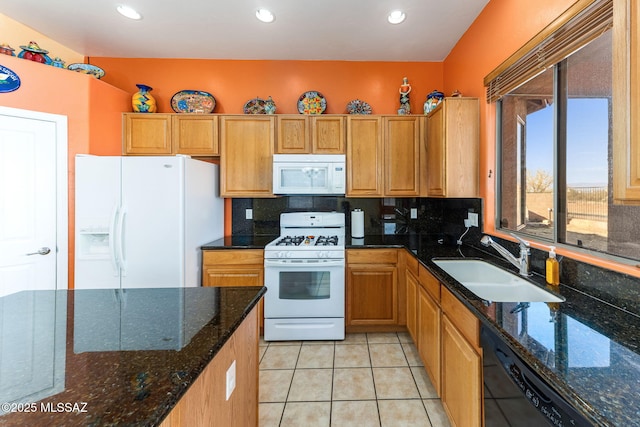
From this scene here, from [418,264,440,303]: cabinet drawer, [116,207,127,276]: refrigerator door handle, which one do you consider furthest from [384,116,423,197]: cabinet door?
[116,207,127,276]: refrigerator door handle

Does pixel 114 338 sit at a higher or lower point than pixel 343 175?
lower

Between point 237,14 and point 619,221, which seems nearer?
point 619,221

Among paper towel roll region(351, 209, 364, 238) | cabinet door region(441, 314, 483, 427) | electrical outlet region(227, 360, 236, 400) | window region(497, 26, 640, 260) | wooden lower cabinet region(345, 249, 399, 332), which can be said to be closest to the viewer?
electrical outlet region(227, 360, 236, 400)

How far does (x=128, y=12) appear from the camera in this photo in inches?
91.5

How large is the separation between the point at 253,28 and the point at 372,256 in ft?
7.86

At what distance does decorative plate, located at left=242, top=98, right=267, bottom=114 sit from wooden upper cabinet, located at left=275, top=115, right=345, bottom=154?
0.40 meters

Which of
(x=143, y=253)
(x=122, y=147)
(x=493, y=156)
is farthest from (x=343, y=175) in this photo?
(x=122, y=147)

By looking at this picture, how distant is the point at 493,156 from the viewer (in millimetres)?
2230

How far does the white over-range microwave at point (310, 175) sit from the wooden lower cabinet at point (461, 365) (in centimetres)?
153

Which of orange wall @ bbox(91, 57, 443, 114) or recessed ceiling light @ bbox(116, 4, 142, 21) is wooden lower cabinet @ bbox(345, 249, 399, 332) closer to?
orange wall @ bbox(91, 57, 443, 114)

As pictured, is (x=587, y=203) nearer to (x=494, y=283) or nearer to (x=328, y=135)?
(x=494, y=283)

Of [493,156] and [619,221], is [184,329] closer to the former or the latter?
[619,221]

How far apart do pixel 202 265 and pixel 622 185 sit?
8.94ft

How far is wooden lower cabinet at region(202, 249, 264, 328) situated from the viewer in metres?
2.58
